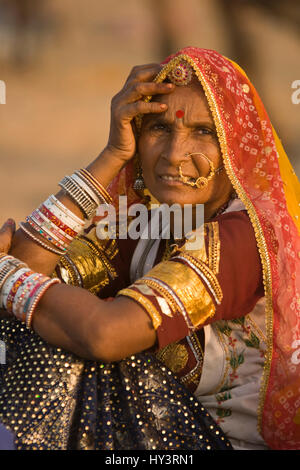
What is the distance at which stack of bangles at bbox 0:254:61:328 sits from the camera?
2.11 m

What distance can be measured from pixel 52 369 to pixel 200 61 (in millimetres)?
1284

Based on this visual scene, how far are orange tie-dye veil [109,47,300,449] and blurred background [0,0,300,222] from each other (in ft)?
16.5

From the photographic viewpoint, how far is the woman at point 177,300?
2.05 metres

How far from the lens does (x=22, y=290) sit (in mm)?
2135

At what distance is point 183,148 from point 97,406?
1035mm

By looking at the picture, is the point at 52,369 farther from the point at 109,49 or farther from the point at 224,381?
the point at 109,49

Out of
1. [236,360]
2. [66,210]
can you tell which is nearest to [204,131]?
[66,210]

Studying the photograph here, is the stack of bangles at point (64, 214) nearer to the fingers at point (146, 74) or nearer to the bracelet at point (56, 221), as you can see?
the bracelet at point (56, 221)

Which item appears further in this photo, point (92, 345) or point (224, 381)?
point (224, 381)

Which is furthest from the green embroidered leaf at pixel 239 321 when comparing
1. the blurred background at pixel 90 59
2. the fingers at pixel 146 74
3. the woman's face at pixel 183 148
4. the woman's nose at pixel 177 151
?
the blurred background at pixel 90 59

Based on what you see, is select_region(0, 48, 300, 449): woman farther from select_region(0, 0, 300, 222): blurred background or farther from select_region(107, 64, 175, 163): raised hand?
select_region(0, 0, 300, 222): blurred background

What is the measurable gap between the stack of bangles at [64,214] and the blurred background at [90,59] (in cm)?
470
